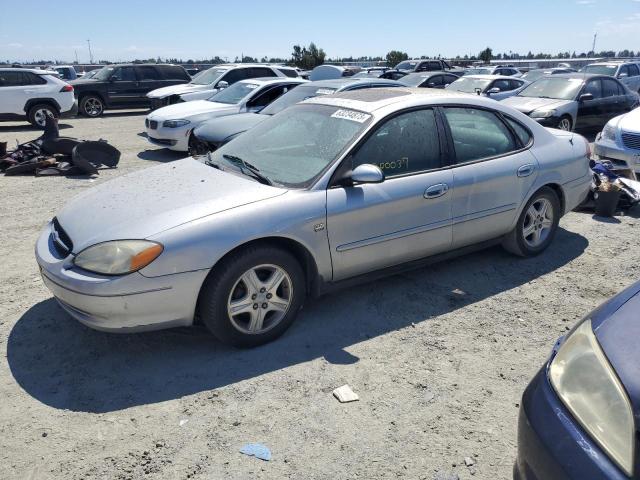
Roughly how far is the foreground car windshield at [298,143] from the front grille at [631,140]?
18.6ft

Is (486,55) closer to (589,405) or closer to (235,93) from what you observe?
(235,93)

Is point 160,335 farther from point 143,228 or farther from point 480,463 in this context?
point 480,463

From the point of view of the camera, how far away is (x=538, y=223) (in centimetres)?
508

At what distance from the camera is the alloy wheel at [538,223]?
4.98 m

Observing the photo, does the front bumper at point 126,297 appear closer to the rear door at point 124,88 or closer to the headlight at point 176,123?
the headlight at point 176,123

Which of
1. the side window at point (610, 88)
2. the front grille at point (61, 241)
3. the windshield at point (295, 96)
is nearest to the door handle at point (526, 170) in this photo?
the front grille at point (61, 241)

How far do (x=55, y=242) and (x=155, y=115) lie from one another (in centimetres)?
732

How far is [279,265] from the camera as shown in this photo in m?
3.51

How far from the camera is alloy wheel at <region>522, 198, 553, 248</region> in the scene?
4.98m

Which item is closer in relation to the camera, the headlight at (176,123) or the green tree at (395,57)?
the headlight at (176,123)

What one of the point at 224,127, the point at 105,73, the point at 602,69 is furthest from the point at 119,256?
the point at 602,69

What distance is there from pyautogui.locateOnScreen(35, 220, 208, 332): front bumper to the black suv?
619 inches

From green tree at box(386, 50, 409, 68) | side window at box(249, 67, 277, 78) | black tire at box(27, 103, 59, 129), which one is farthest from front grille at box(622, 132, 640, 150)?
green tree at box(386, 50, 409, 68)

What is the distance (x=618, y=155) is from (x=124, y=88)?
49.4ft
